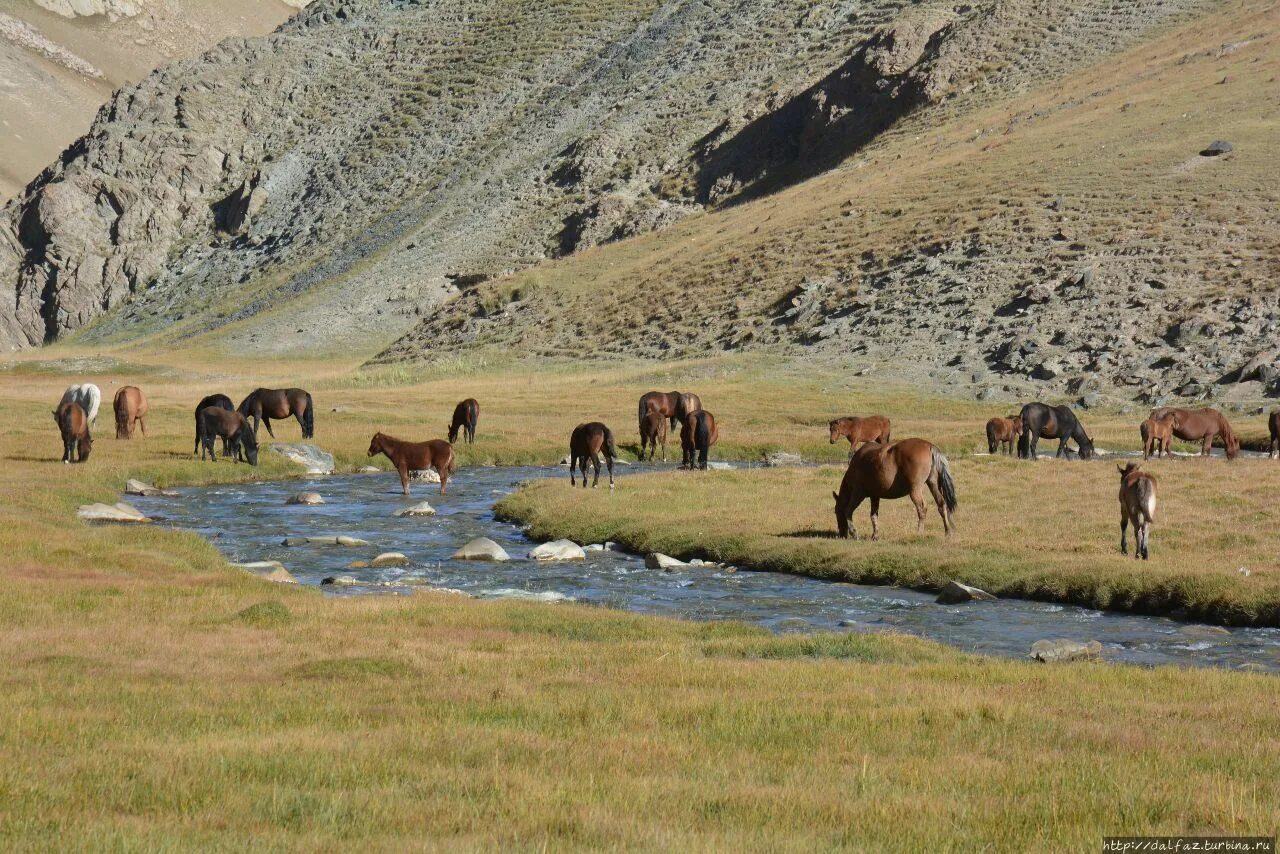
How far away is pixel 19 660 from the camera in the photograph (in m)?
13.5

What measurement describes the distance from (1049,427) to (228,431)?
25.2 m

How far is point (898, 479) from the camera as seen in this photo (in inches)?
1000

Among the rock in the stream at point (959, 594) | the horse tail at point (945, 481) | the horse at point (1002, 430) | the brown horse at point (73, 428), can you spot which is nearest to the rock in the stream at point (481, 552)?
the horse tail at point (945, 481)

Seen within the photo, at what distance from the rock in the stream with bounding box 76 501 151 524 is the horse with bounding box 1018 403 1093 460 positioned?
25.6 m

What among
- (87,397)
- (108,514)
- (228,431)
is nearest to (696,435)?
(228,431)

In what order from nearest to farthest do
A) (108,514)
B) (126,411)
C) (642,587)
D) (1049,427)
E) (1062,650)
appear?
1. (1062,650)
2. (642,587)
3. (108,514)
4. (1049,427)
5. (126,411)

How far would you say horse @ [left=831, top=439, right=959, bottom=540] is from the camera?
24.9m

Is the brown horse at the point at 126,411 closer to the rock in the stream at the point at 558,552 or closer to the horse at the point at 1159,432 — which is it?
the rock in the stream at the point at 558,552

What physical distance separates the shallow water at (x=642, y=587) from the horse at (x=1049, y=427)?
16.0 m

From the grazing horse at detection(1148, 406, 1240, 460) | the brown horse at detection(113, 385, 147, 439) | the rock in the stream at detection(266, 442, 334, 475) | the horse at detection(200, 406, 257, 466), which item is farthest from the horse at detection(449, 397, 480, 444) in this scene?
the grazing horse at detection(1148, 406, 1240, 460)

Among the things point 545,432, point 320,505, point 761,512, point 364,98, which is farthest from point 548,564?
point 364,98

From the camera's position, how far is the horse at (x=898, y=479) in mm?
24938

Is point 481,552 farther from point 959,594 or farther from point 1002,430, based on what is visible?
point 1002,430

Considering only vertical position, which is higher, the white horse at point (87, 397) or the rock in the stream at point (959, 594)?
the white horse at point (87, 397)
